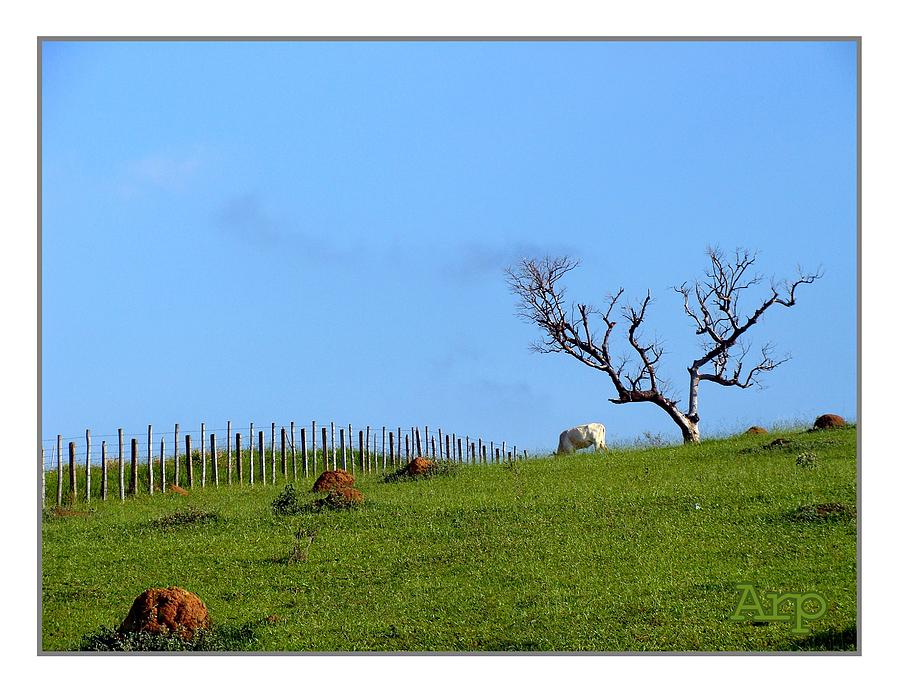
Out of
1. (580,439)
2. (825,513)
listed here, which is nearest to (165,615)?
(825,513)

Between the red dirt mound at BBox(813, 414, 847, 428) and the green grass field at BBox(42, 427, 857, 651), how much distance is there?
250 cm

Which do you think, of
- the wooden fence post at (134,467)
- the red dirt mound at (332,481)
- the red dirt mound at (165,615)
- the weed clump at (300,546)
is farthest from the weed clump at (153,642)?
the wooden fence post at (134,467)

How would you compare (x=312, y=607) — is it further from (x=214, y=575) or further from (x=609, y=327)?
(x=609, y=327)

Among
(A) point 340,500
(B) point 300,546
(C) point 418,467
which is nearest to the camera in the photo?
(B) point 300,546

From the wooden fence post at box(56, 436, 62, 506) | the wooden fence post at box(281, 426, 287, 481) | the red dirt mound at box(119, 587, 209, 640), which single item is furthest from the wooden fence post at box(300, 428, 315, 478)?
the red dirt mound at box(119, 587, 209, 640)

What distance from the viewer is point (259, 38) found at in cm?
1005

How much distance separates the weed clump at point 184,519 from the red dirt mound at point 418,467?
3237 millimetres

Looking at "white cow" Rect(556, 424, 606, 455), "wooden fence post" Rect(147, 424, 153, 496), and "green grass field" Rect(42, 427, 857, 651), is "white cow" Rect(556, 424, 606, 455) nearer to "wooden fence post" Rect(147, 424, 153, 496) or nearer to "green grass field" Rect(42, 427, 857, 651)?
"green grass field" Rect(42, 427, 857, 651)

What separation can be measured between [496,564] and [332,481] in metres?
4.13

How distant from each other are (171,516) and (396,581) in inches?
147

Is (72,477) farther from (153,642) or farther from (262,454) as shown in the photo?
(153,642)

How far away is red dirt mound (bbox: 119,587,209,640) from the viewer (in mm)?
9586

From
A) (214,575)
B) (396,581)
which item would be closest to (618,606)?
(396,581)

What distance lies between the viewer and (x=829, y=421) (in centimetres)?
1673
